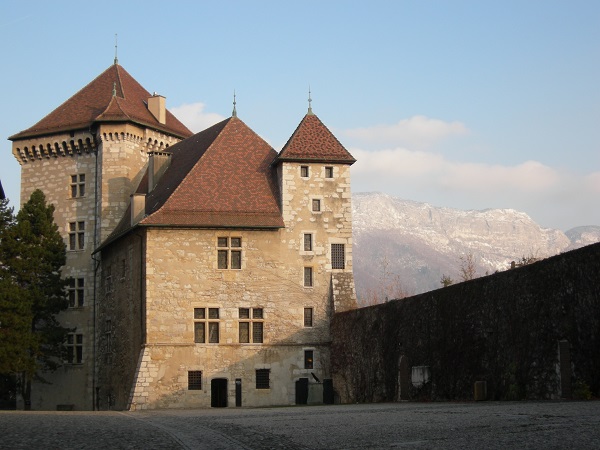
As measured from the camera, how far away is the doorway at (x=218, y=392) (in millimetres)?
37969

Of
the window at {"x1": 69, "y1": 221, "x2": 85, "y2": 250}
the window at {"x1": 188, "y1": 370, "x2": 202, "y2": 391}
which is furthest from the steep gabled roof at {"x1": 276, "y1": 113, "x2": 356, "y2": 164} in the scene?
the window at {"x1": 69, "y1": 221, "x2": 85, "y2": 250}

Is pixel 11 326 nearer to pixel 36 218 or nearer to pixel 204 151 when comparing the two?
pixel 36 218

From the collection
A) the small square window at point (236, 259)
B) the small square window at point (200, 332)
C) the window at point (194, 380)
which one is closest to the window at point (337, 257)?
the small square window at point (236, 259)

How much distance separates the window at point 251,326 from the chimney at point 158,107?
47.6ft

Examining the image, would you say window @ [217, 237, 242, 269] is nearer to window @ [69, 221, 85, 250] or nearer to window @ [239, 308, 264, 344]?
window @ [239, 308, 264, 344]

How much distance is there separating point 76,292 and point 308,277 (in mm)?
14307

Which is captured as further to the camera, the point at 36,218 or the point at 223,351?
the point at 36,218

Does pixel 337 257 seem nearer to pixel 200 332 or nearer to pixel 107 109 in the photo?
pixel 200 332

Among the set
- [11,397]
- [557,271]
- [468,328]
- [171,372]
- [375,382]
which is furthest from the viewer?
[11,397]

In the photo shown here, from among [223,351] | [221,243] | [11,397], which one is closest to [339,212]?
[221,243]

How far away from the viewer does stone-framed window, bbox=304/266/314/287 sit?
130ft

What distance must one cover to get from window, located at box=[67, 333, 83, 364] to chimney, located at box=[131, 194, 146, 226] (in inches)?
388

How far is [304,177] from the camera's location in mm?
40438

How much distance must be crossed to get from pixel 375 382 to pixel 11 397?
89.1 ft
